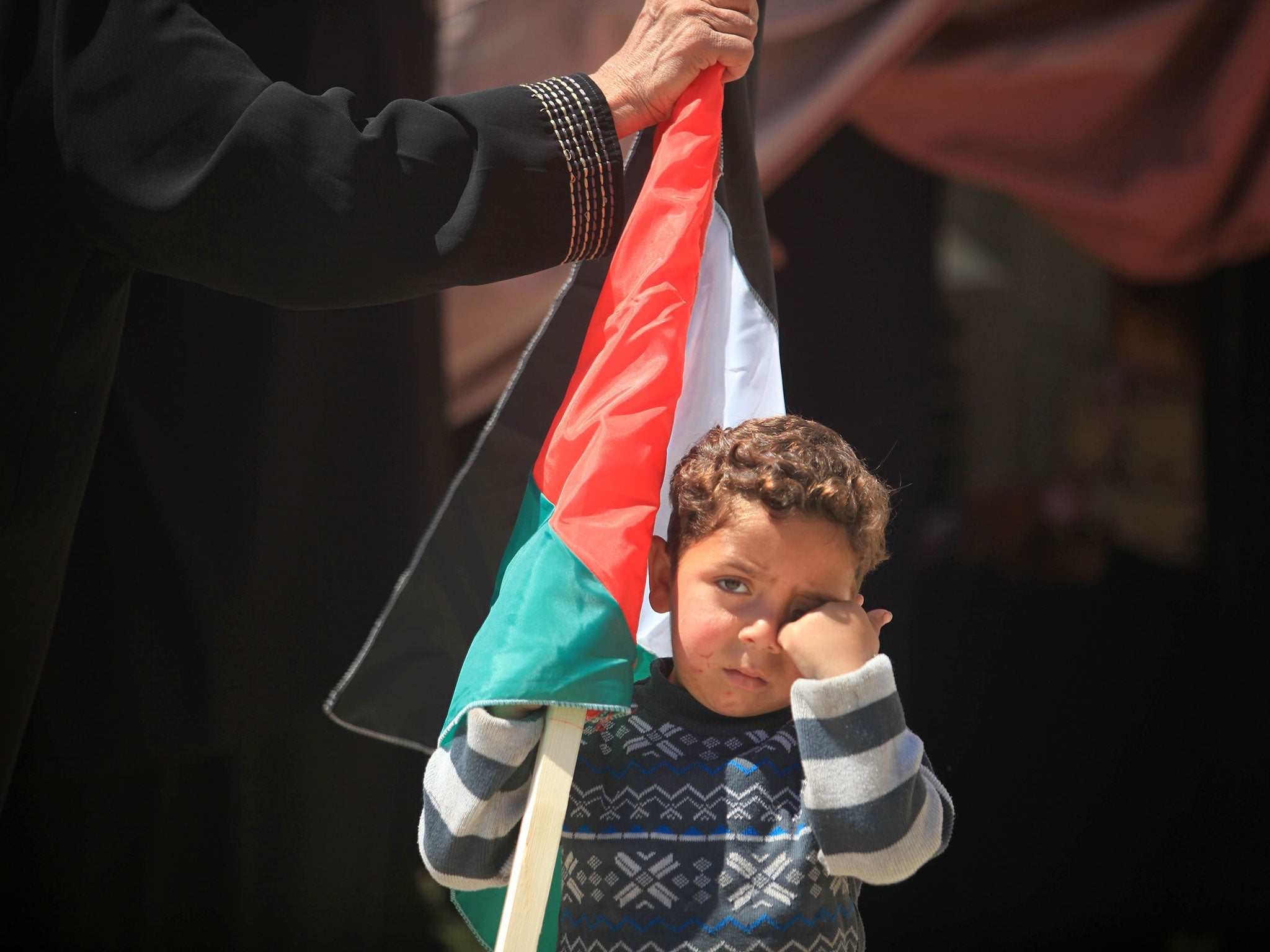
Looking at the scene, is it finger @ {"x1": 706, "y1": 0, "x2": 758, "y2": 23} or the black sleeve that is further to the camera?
finger @ {"x1": 706, "y1": 0, "x2": 758, "y2": 23}

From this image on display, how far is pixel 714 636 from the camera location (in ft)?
3.71

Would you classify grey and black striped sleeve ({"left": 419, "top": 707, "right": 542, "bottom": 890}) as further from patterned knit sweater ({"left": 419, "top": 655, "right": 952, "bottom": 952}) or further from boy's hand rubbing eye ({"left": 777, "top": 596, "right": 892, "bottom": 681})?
boy's hand rubbing eye ({"left": 777, "top": 596, "right": 892, "bottom": 681})

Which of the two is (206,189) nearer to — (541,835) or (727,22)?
(727,22)

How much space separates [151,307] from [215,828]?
3.41ft

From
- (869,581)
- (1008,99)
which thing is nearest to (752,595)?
(869,581)

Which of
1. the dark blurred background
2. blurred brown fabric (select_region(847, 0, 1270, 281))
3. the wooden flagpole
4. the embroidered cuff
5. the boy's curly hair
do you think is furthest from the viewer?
blurred brown fabric (select_region(847, 0, 1270, 281))

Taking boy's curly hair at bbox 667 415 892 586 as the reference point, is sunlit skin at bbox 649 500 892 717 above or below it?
below

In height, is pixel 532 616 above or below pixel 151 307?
below

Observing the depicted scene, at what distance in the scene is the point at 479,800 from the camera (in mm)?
1092

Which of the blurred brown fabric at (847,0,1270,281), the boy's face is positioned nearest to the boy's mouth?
the boy's face

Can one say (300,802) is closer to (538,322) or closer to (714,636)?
(538,322)

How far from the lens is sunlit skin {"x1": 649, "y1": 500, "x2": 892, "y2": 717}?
1120mm

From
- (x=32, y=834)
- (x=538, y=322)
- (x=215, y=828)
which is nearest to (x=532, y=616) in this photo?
(x=538, y=322)

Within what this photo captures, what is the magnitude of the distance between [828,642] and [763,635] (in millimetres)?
67
